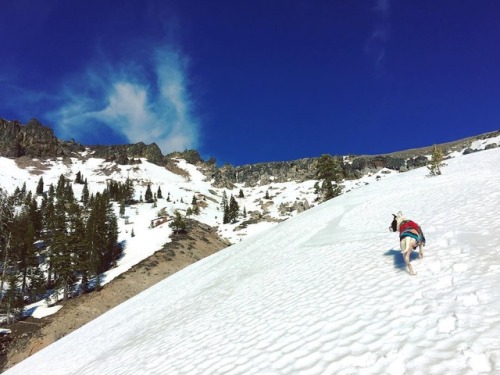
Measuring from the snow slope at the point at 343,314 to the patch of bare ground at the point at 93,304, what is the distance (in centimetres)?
1796

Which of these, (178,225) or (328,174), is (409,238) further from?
(178,225)

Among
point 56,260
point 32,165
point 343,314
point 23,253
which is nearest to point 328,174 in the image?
point 56,260

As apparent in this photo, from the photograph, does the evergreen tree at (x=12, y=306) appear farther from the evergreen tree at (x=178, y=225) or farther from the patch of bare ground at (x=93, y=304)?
the evergreen tree at (x=178, y=225)

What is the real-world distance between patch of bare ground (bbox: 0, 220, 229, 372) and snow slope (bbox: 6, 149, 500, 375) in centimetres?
1796

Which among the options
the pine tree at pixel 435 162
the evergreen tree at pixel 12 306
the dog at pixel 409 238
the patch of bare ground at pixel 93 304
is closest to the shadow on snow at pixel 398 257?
the dog at pixel 409 238

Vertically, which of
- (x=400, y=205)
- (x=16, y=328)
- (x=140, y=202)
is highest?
(x=140, y=202)

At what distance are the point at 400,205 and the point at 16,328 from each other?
4524 cm

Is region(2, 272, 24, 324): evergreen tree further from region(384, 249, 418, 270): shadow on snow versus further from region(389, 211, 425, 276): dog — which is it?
region(389, 211, 425, 276): dog

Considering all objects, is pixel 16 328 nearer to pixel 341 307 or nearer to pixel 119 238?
pixel 119 238

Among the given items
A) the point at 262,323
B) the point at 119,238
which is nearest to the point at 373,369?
the point at 262,323

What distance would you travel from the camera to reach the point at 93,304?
4194 cm

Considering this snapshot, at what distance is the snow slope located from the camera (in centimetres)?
619

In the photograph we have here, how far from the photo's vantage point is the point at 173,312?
56.9 feet

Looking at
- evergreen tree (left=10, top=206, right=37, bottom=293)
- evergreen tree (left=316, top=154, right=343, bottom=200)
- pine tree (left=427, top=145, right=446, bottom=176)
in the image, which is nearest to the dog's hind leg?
pine tree (left=427, top=145, right=446, bottom=176)
